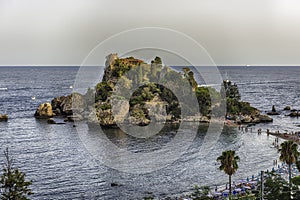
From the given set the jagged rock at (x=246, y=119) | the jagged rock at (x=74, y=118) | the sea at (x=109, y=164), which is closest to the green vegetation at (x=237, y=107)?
the jagged rock at (x=246, y=119)

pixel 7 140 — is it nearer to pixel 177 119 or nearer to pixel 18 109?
pixel 177 119

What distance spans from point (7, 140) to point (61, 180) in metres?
30.8

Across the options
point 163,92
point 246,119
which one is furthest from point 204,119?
point 163,92

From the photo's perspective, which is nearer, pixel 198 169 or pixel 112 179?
pixel 112 179

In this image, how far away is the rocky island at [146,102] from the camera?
9619cm

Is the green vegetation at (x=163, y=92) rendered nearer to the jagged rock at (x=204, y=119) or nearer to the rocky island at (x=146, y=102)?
the rocky island at (x=146, y=102)

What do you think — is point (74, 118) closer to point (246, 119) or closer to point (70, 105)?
point (70, 105)

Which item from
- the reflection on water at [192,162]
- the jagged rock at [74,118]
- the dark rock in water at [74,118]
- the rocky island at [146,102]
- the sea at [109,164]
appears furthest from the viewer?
the jagged rock at [74,118]

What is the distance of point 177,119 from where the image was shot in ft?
329

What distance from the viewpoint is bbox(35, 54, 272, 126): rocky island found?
9619 cm

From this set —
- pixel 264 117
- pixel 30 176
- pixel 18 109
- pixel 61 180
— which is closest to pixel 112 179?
pixel 61 180

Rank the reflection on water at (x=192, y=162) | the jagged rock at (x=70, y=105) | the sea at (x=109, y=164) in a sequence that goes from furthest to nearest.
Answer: the jagged rock at (x=70, y=105) < the reflection on water at (x=192, y=162) < the sea at (x=109, y=164)

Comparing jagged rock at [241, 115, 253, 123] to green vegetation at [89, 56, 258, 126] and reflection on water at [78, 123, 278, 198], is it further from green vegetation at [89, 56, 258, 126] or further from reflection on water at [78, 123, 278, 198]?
reflection on water at [78, 123, 278, 198]

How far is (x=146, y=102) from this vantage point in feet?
331
